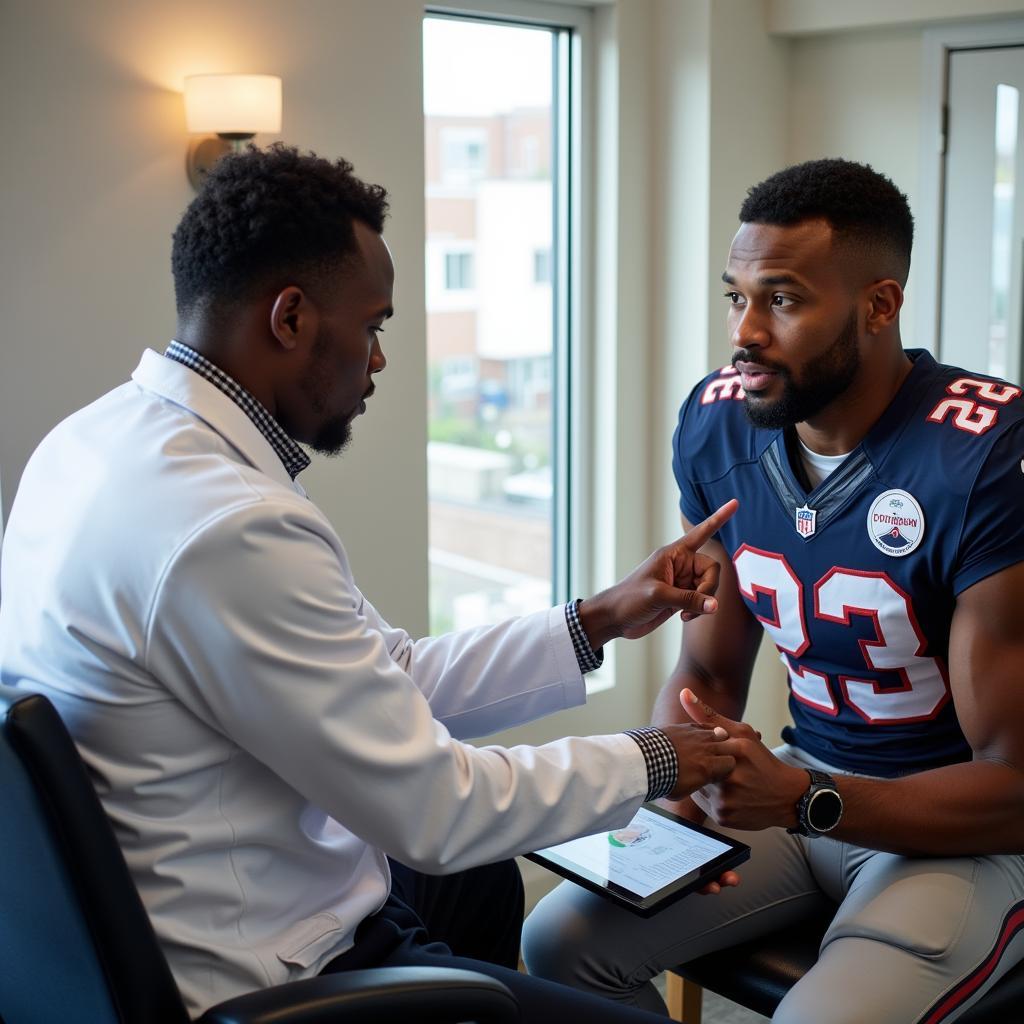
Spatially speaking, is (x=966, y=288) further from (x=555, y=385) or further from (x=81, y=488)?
(x=81, y=488)

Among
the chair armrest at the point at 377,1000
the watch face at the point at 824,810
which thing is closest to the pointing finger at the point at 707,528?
the watch face at the point at 824,810

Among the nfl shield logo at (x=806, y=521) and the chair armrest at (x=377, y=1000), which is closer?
the chair armrest at (x=377, y=1000)

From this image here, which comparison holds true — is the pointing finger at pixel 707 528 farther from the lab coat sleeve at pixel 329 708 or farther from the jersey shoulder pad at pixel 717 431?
the lab coat sleeve at pixel 329 708

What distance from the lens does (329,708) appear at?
1323 millimetres

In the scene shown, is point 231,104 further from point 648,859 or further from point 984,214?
point 984,214

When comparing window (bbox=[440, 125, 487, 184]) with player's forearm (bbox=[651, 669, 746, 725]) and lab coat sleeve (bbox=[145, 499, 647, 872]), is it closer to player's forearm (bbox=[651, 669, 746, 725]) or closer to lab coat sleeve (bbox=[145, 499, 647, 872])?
player's forearm (bbox=[651, 669, 746, 725])

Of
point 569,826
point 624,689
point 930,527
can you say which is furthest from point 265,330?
point 624,689

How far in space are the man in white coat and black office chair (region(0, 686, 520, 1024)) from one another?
125 mm

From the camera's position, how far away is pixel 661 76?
3361 mm

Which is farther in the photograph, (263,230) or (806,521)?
(806,521)

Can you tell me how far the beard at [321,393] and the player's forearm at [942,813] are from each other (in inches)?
33.1

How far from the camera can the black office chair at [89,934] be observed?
3.74ft

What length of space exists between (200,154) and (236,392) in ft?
3.75

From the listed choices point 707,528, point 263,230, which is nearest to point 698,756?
point 707,528
